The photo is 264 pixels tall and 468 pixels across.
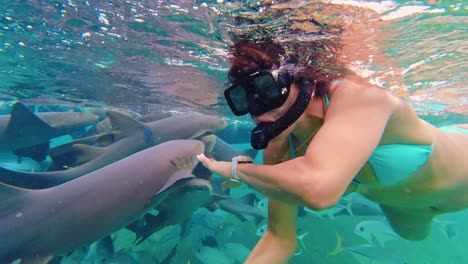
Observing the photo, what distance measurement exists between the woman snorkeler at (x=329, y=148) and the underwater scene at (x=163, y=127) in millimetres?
1023

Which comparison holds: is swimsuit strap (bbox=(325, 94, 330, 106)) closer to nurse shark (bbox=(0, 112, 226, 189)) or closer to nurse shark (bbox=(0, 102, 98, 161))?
nurse shark (bbox=(0, 112, 226, 189))

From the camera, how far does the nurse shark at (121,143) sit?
6215 mm

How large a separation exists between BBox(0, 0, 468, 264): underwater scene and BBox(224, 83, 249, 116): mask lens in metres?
1.08

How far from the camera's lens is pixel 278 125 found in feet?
8.66

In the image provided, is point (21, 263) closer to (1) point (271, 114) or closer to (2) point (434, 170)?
(1) point (271, 114)

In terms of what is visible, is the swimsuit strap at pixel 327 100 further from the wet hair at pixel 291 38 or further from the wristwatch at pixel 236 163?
the wet hair at pixel 291 38

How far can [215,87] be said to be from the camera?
42.9ft

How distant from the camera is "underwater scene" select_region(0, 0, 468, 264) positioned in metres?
4.99

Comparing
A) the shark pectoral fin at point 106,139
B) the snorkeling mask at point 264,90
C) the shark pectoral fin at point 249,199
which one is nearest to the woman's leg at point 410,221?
the snorkeling mask at point 264,90

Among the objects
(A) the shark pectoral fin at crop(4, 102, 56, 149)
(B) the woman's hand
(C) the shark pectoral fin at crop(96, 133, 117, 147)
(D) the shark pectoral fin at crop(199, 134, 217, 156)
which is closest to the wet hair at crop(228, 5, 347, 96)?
(B) the woman's hand

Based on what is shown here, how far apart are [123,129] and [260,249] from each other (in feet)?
19.2

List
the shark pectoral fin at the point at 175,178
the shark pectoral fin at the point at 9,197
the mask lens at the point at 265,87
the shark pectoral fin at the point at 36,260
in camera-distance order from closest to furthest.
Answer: the mask lens at the point at 265,87 → the shark pectoral fin at the point at 36,260 → the shark pectoral fin at the point at 9,197 → the shark pectoral fin at the point at 175,178

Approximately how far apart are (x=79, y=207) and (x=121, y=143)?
11.6 feet

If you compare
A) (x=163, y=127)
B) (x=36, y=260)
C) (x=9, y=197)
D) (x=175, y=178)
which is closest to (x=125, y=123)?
(x=163, y=127)
